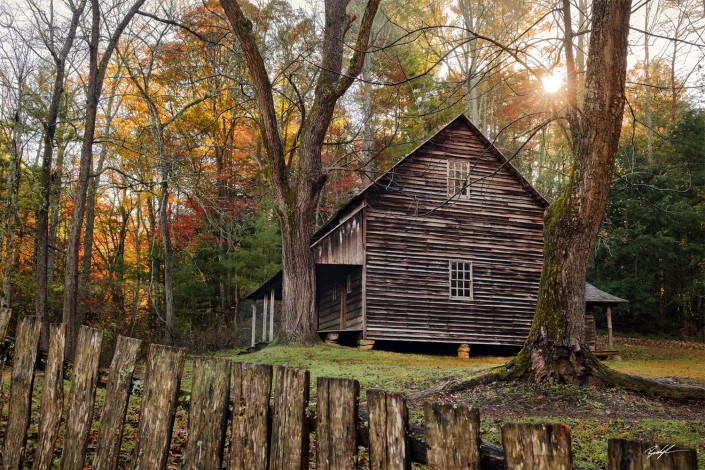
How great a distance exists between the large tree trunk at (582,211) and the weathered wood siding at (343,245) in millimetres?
13663

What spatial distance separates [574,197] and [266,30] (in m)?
22.7

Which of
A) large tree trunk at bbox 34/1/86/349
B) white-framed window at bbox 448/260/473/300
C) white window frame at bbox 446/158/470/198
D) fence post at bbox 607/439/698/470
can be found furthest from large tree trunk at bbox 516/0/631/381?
white window frame at bbox 446/158/470/198

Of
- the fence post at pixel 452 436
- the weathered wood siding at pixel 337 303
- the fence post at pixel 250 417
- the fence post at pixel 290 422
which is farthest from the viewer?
the weathered wood siding at pixel 337 303

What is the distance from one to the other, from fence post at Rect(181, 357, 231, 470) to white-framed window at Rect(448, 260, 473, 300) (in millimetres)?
22255

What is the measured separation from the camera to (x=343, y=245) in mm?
25578

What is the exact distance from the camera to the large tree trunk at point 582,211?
10.4 m

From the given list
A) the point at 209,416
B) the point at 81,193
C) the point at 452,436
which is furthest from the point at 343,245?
the point at 452,436

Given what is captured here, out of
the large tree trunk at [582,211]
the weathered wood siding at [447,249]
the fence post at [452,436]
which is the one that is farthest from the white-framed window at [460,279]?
the fence post at [452,436]

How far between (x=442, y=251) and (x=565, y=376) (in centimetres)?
1521

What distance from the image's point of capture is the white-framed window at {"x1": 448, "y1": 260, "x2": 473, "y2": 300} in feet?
83.9

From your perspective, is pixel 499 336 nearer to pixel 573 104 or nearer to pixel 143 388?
pixel 573 104

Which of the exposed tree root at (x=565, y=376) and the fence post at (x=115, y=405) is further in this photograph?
the exposed tree root at (x=565, y=376)

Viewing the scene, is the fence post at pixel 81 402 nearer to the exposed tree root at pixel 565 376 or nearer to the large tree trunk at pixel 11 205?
the exposed tree root at pixel 565 376

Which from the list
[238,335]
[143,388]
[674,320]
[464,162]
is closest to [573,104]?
[143,388]
